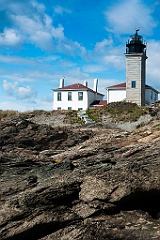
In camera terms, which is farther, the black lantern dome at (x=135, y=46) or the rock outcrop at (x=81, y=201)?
the black lantern dome at (x=135, y=46)

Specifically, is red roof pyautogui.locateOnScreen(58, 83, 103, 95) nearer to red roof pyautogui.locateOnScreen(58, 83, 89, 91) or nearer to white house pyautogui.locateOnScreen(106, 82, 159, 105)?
red roof pyautogui.locateOnScreen(58, 83, 89, 91)

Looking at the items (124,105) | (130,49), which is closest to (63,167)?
(124,105)

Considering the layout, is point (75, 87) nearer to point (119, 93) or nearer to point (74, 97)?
point (74, 97)

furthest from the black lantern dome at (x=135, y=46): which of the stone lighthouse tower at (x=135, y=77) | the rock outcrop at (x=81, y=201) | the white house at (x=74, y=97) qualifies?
the rock outcrop at (x=81, y=201)

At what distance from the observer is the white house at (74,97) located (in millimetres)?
55688

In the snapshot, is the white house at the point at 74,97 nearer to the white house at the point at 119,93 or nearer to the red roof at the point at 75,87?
the red roof at the point at 75,87

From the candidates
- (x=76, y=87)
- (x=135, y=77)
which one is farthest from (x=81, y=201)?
(x=76, y=87)

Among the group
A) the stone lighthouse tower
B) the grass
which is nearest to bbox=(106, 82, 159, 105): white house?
the stone lighthouse tower

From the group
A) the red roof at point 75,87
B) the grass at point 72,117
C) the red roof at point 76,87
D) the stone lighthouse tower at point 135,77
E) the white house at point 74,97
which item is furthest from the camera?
the red roof at point 75,87

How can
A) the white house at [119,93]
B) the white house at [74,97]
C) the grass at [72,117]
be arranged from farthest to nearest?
the white house at [74,97], the white house at [119,93], the grass at [72,117]

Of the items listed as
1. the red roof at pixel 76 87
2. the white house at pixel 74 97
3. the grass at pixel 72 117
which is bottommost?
the grass at pixel 72 117

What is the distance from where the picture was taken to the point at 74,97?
186 ft

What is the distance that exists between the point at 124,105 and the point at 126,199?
113 ft

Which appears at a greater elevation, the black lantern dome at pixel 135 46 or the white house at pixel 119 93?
the black lantern dome at pixel 135 46
